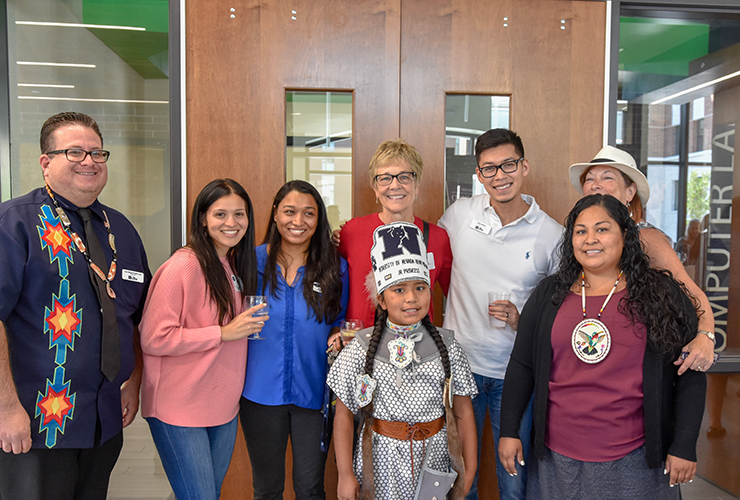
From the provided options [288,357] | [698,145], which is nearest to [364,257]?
[288,357]

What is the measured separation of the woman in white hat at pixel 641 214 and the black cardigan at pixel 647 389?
0.06 metres

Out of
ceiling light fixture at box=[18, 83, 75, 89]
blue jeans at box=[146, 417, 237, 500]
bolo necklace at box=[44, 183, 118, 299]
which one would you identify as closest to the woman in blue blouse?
blue jeans at box=[146, 417, 237, 500]

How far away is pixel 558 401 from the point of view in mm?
1883

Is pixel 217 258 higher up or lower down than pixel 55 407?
higher up

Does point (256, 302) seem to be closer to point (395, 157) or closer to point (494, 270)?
point (395, 157)

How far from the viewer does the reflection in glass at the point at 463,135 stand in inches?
119

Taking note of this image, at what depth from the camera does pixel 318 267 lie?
2.19 metres

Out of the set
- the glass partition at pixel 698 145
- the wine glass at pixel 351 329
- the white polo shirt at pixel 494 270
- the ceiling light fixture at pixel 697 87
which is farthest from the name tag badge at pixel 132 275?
the ceiling light fixture at pixel 697 87

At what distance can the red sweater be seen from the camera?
7.53 feet

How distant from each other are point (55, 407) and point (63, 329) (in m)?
0.26

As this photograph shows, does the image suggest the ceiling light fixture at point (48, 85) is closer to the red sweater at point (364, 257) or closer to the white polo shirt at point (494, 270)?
the red sweater at point (364, 257)

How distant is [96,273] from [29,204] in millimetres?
321

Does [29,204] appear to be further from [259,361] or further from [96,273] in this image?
[259,361]

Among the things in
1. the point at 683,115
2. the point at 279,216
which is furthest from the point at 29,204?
the point at 683,115
